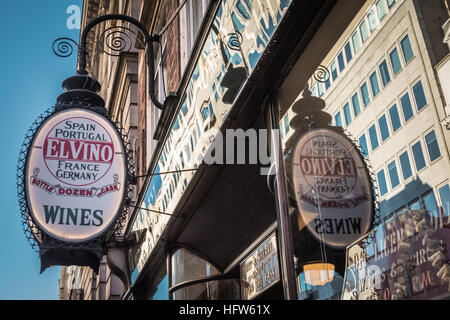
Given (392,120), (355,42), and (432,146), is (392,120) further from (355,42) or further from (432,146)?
(355,42)

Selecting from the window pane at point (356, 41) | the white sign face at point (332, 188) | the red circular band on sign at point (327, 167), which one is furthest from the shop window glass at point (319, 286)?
the window pane at point (356, 41)

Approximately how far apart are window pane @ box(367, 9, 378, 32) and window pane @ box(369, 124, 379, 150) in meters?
0.67

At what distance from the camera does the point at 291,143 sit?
4.66 meters

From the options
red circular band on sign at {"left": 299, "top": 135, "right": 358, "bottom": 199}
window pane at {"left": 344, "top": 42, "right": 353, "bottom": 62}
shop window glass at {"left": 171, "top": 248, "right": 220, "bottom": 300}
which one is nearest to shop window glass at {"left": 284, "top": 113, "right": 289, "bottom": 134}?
red circular band on sign at {"left": 299, "top": 135, "right": 358, "bottom": 199}

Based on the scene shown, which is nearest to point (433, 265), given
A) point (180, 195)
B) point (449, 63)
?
point (449, 63)

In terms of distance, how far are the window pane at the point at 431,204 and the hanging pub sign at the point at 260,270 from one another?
362 cm

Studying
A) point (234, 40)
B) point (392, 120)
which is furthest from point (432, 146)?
point (234, 40)

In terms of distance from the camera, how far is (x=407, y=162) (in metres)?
3.01

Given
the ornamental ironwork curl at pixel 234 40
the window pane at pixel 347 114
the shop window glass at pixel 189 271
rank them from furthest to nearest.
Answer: the shop window glass at pixel 189 271
the ornamental ironwork curl at pixel 234 40
the window pane at pixel 347 114

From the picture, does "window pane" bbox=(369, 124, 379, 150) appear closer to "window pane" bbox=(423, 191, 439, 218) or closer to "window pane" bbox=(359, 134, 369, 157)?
"window pane" bbox=(359, 134, 369, 157)

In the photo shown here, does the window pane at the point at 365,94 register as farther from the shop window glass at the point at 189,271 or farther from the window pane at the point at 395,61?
the shop window glass at the point at 189,271

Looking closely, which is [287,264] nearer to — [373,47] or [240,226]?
[373,47]

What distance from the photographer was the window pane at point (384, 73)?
334 centimetres

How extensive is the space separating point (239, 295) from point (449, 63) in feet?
18.4
